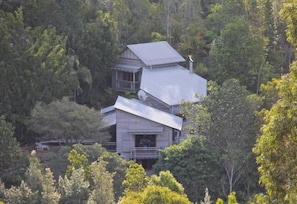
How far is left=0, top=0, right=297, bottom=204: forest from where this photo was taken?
10398 mm

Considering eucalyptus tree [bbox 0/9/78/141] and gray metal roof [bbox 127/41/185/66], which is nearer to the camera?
eucalyptus tree [bbox 0/9/78/141]

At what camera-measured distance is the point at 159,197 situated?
12.6 meters

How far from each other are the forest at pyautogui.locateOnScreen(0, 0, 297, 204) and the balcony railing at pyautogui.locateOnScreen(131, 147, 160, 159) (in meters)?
2.11

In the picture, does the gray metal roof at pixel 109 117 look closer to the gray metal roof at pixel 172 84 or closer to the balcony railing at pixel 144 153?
the balcony railing at pixel 144 153

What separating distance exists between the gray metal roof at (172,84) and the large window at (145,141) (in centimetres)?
233

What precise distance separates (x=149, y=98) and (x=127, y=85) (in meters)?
4.39

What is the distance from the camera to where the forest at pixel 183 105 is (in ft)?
34.1

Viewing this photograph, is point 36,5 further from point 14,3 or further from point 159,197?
point 159,197

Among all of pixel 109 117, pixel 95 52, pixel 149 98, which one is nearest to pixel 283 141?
pixel 109 117

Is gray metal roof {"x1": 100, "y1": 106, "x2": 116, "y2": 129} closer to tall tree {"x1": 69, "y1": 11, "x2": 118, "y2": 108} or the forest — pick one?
the forest

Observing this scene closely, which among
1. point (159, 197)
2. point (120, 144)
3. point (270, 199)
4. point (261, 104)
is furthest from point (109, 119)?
point (270, 199)

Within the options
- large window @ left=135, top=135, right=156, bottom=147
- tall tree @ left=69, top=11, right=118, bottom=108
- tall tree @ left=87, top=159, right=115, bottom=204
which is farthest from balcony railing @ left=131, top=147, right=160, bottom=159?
tall tree @ left=87, top=159, right=115, bottom=204

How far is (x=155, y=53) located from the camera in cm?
3209

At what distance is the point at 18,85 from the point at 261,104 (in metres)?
9.56
